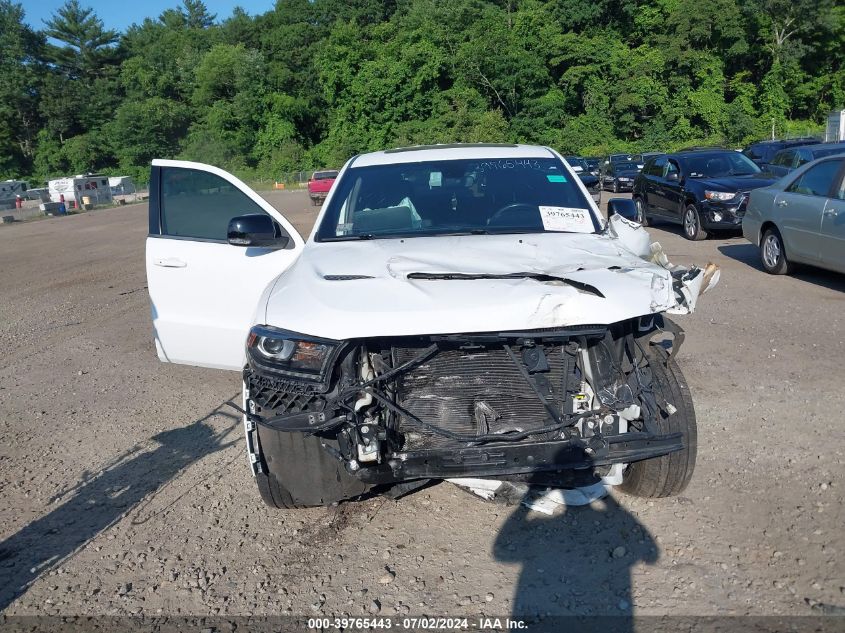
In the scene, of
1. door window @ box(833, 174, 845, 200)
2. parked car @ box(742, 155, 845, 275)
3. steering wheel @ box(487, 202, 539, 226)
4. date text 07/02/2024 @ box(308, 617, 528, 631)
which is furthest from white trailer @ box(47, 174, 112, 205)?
date text 07/02/2024 @ box(308, 617, 528, 631)

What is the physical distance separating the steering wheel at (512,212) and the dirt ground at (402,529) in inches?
63.3

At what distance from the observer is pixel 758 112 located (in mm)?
55500

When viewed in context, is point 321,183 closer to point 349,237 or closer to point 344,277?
point 349,237

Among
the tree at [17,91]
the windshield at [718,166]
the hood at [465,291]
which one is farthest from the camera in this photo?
the tree at [17,91]

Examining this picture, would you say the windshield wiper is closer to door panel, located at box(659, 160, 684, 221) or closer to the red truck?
door panel, located at box(659, 160, 684, 221)

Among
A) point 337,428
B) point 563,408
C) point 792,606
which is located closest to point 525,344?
point 563,408

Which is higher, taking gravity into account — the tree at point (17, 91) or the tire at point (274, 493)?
the tree at point (17, 91)

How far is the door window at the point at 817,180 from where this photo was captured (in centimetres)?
905

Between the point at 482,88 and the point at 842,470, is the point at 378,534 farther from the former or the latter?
the point at 482,88

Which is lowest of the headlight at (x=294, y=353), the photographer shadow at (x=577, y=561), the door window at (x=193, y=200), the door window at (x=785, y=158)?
the photographer shadow at (x=577, y=561)

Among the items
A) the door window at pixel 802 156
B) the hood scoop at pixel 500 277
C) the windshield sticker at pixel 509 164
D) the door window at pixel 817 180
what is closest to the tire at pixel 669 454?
the hood scoop at pixel 500 277

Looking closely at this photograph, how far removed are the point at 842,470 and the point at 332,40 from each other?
71192 mm

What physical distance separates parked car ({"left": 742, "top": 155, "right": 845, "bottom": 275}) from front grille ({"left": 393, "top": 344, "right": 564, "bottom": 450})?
650 cm

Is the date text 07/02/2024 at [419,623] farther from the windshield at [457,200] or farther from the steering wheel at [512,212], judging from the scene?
the steering wheel at [512,212]
